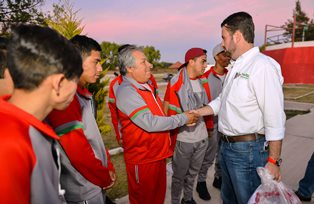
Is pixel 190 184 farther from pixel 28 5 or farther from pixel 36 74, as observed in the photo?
Answer: pixel 28 5

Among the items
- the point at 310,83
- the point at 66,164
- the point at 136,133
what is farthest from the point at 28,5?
the point at 310,83

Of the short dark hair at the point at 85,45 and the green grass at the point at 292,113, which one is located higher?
the short dark hair at the point at 85,45

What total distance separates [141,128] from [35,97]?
Answer: 1786 mm

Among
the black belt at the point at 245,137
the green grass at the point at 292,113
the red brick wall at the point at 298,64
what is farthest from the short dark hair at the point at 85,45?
the red brick wall at the point at 298,64

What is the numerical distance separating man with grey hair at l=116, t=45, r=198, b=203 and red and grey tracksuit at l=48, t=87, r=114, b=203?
0.74 m

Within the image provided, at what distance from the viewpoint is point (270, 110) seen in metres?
2.26

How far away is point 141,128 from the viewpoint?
2879mm

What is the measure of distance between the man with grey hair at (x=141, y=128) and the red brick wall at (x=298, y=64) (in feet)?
80.4

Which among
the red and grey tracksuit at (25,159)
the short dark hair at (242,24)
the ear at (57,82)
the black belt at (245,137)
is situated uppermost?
the short dark hair at (242,24)

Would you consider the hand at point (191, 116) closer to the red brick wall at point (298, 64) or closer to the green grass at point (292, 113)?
the green grass at point (292, 113)

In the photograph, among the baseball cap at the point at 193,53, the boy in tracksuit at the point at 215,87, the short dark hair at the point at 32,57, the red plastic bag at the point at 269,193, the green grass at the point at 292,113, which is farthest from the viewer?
the green grass at the point at 292,113

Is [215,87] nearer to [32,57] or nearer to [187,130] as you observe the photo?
[187,130]

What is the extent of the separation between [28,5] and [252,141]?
634cm

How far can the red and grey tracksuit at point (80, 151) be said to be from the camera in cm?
182
